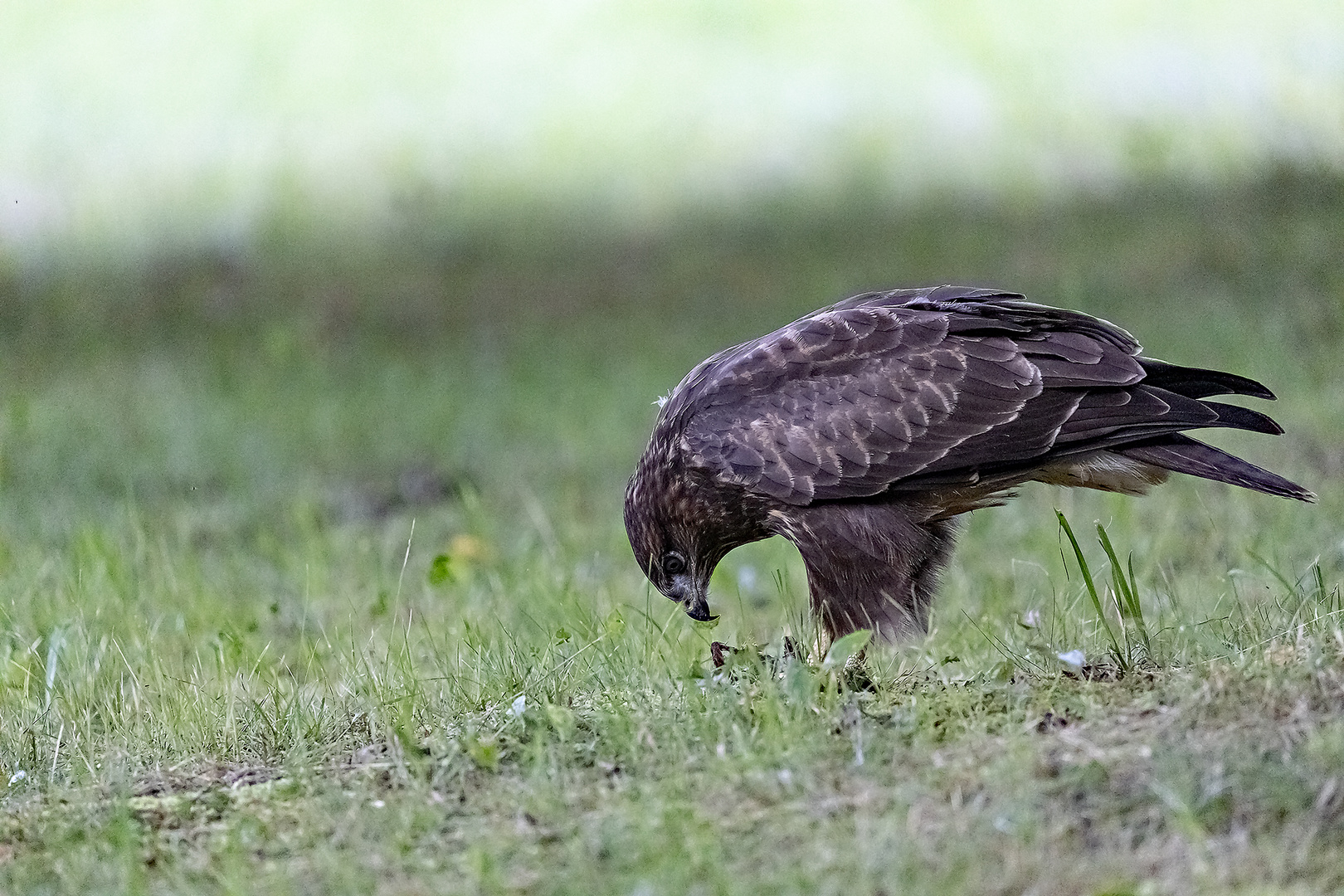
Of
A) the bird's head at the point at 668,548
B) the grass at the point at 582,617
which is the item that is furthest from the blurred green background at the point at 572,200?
the bird's head at the point at 668,548

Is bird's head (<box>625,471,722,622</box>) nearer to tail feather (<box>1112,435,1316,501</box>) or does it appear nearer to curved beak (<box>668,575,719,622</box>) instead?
curved beak (<box>668,575,719,622</box>)

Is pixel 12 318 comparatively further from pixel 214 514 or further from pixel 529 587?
pixel 529 587

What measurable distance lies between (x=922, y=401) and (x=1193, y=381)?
78cm

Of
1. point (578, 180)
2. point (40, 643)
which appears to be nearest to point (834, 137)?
point (578, 180)

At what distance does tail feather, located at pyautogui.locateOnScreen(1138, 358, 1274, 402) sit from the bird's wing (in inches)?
2.1

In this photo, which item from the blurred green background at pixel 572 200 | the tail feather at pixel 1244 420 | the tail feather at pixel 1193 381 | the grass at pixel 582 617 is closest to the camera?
the grass at pixel 582 617

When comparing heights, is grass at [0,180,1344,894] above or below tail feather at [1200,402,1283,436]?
below

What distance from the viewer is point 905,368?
421cm

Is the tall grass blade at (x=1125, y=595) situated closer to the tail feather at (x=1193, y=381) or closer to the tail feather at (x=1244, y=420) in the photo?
the tail feather at (x=1244, y=420)

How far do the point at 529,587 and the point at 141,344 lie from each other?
19.5 feet

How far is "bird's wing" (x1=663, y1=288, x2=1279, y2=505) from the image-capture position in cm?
402

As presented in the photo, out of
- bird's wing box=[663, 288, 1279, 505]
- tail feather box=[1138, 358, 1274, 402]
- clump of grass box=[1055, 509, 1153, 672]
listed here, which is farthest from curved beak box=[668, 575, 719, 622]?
tail feather box=[1138, 358, 1274, 402]

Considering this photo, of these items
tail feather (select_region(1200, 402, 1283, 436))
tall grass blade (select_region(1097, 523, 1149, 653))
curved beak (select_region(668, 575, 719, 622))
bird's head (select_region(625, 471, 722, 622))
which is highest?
tail feather (select_region(1200, 402, 1283, 436))

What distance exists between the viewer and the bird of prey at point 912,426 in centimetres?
403
